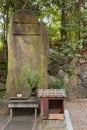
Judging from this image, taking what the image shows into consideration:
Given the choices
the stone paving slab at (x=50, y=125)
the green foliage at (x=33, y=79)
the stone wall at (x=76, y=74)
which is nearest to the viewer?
the stone paving slab at (x=50, y=125)

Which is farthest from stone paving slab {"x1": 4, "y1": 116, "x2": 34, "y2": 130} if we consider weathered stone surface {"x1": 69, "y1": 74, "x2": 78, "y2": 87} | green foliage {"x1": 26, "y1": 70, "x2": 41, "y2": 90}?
weathered stone surface {"x1": 69, "y1": 74, "x2": 78, "y2": 87}

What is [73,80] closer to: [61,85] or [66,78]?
[66,78]

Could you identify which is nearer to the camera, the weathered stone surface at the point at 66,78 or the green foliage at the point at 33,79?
the green foliage at the point at 33,79

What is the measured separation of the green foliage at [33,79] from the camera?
15.6ft

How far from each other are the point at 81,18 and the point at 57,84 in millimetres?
3264

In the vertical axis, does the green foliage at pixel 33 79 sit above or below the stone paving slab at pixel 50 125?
above

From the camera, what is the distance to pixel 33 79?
15.6 ft

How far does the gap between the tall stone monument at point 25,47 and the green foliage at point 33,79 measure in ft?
1.33

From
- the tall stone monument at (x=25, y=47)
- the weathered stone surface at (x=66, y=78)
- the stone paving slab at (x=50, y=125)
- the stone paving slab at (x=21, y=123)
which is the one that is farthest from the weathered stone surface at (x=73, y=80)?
the stone paving slab at (x=50, y=125)

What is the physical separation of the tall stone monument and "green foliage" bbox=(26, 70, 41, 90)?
0.40 m

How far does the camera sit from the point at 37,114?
4.70 meters

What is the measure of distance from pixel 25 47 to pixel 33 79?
965 mm

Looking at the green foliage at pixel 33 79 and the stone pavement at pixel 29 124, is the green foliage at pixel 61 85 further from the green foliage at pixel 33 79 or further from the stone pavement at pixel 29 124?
the stone pavement at pixel 29 124

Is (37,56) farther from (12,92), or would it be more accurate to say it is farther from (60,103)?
(60,103)
